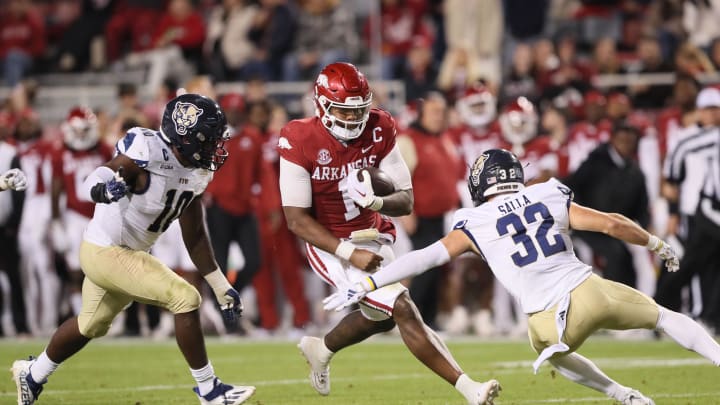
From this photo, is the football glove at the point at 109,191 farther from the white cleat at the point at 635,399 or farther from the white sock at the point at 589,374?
the white cleat at the point at 635,399

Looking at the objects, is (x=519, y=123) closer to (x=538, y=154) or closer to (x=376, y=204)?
(x=538, y=154)

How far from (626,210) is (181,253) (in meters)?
4.16

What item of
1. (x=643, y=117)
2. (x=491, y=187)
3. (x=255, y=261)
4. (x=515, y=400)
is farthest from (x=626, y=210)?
(x=491, y=187)

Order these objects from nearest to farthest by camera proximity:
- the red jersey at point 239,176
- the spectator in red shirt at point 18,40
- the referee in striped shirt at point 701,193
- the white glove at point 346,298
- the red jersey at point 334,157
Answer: the white glove at point 346,298 → the red jersey at point 334,157 → the referee in striped shirt at point 701,193 → the red jersey at point 239,176 → the spectator in red shirt at point 18,40

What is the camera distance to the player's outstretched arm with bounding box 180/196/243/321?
6.96m

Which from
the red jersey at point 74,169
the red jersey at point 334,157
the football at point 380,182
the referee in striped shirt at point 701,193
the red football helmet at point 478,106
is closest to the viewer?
the football at point 380,182

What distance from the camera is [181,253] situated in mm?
12312

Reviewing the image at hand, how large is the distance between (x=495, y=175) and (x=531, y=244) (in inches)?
15.4

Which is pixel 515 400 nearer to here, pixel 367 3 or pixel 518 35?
pixel 518 35

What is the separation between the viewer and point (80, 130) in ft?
39.8

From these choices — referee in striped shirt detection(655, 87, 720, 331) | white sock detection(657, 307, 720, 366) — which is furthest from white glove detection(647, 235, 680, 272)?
referee in striped shirt detection(655, 87, 720, 331)

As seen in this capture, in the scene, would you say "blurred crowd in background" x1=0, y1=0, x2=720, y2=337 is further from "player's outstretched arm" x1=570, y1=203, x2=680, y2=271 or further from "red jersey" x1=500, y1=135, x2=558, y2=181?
"player's outstretched arm" x1=570, y1=203, x2=680, y2=271

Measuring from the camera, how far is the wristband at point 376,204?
21.3 ft

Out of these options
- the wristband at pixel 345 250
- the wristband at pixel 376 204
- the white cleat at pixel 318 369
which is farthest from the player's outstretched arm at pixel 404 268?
the white cleat at pixel 318 369
